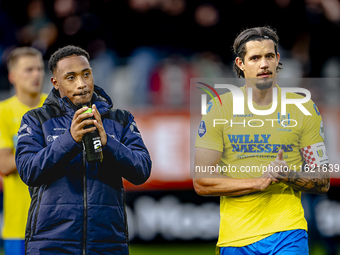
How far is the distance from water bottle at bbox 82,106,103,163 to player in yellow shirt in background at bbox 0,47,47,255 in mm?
1481

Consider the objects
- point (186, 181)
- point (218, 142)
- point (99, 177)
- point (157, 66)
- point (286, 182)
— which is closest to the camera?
point (99, 177)

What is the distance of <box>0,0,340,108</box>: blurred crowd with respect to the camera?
654 cm

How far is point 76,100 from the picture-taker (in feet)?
8.48

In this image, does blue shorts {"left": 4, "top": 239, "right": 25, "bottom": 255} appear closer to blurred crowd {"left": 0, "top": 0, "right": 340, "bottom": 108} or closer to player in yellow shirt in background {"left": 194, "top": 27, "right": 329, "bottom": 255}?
player in yellow shirt in background {"left": 194, "top": 27, "right": 329, "bottom": 255}

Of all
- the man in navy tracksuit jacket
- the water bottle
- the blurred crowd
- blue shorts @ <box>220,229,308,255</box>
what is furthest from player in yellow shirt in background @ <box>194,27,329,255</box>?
the blurred crowd

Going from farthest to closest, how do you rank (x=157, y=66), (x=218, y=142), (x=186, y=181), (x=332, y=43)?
(x=332, y=43) < (x=157, y=66) < (x=186, y=181) < (x=218, y=142)

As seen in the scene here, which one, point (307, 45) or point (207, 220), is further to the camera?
point (307, 45)

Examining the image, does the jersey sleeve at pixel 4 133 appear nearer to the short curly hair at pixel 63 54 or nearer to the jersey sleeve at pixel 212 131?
the short curly hair at pixel 63 54

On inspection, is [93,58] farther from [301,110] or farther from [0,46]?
[301,110]

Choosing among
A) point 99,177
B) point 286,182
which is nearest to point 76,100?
point 99,177

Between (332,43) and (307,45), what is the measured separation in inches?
15.0

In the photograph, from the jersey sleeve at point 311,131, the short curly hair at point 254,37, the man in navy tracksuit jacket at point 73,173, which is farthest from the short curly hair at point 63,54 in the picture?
the jersey sleeve at point 311,131

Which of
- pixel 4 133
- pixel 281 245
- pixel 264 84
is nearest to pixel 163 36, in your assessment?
pixel 4 133

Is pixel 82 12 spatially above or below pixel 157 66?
above
